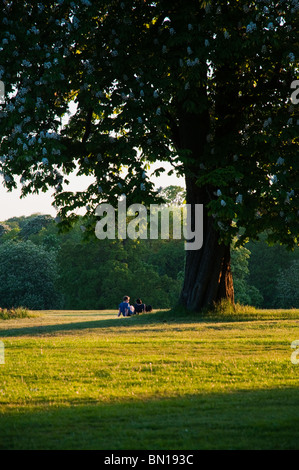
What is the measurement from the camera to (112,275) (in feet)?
185

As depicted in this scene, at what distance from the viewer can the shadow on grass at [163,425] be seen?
18.5 feet

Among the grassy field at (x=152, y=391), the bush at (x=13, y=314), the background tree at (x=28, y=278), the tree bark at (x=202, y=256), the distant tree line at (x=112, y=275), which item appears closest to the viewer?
the grassy field at (x=152, y=391)

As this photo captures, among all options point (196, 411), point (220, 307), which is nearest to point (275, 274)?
point (220, 307)

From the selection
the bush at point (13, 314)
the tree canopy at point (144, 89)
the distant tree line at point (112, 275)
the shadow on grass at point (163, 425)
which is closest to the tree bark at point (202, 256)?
the tree canopy at point (144, 89)

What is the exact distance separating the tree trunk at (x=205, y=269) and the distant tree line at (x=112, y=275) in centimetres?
3083

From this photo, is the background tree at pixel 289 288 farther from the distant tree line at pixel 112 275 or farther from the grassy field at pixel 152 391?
the grassy field at pixel 152 391

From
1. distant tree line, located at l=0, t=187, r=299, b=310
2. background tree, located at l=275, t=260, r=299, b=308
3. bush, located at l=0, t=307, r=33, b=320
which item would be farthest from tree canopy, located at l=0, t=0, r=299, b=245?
background tree, located at l=275, t=260, r=299, b=308

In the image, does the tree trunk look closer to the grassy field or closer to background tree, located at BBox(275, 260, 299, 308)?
the grassy field

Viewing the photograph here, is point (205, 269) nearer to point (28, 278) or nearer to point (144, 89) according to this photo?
point (144, 89)

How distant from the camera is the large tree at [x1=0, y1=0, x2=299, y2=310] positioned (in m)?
16.6

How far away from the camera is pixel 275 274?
220 ft

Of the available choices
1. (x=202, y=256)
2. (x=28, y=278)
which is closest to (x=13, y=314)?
(x=202, y=256)

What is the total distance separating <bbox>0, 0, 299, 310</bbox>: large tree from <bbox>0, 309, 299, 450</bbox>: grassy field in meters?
4.81

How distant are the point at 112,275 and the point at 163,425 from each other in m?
50.3
